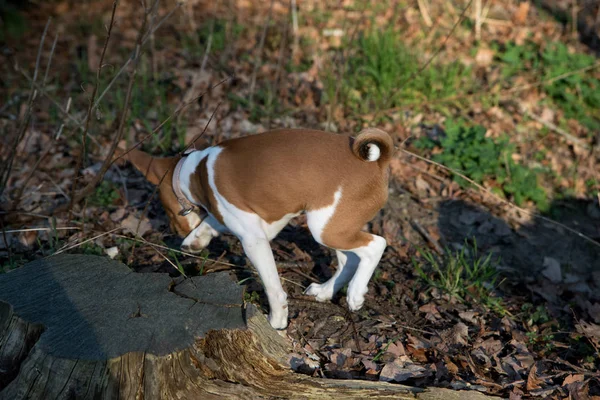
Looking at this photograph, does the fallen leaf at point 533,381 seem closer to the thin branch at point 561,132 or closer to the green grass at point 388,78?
the green grass at point 388,78

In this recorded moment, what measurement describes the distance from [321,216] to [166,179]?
47.6 inches

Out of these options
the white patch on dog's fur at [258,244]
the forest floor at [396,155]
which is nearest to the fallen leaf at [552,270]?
the forest floor at [396,155]

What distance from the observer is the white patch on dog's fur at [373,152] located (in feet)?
11.5

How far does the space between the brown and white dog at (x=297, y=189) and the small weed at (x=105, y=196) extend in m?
1.44

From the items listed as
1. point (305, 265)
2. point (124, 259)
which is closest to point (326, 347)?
point (305, 265)

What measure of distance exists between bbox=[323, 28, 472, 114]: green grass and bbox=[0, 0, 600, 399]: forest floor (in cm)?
3

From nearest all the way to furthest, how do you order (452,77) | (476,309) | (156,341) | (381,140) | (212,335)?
(156,341)
(212,335)
(381,140)
(476,309)
(452,77)

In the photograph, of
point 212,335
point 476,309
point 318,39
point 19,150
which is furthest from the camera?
point 318,39

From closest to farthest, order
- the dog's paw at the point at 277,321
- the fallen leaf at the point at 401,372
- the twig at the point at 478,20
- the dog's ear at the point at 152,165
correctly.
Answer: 1. the fallen leaf at the point at 401,372
2. the dog's paw at the point at 277,321
3. the dog's ear at the point at 152,165
4. the twig at the point at 478,20

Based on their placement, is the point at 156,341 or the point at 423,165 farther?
the point at 423,165

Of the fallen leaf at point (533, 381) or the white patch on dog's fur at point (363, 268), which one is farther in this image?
the white patch on dog's fur at point (363, 268)

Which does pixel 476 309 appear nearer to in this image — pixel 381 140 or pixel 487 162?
pixel 381 140

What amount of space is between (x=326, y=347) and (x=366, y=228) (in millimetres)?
1649

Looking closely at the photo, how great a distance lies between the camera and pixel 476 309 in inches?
167
